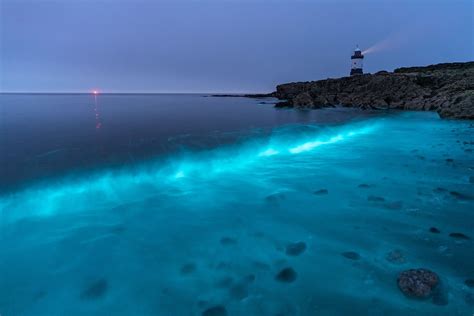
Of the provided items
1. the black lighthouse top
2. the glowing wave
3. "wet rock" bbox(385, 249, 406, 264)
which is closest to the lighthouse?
the black lighthouse top

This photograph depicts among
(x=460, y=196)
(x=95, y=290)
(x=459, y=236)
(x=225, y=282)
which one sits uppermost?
(x=460, y=196)

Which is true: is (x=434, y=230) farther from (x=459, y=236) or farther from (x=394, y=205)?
(x=394, y=205)

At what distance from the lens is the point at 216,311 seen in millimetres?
3764

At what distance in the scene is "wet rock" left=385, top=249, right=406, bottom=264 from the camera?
447cm

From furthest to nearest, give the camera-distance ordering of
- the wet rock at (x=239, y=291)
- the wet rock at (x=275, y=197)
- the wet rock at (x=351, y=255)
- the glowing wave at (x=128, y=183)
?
the wet rock at (x=275, y=197) < the glowing wave at (x=128, y=183) < the wet rock at (x=351, y=255) < the wet rock at (x=239, y=291)

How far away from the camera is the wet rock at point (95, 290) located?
13.7 ft

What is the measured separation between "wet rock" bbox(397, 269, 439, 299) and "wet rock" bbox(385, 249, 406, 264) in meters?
0.46

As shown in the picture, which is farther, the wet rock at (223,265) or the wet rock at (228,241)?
the wet rock at (228,241)

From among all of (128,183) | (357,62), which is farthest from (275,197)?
(357,62)

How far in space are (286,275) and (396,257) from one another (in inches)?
80.0

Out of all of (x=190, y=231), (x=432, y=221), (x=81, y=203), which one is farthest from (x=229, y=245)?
(x=81, y=203)

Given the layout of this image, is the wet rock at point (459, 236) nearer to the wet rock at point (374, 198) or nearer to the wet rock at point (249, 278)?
the wet rock at point (374, 198)

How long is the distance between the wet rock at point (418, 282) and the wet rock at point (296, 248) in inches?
67.8

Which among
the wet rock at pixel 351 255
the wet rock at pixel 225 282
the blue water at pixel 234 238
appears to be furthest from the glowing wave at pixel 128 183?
the wet rock at pixel 351 255
